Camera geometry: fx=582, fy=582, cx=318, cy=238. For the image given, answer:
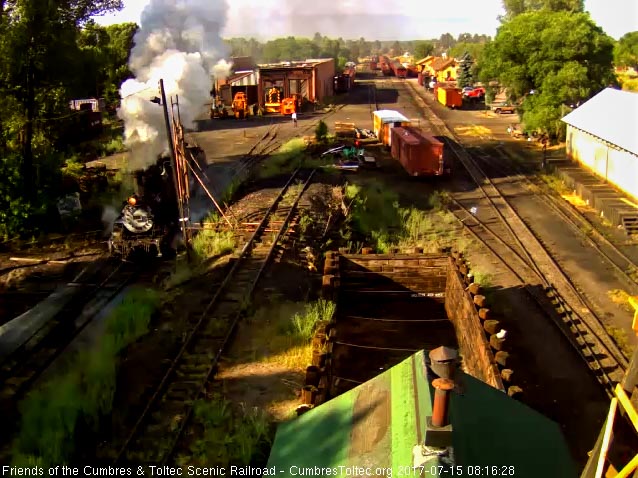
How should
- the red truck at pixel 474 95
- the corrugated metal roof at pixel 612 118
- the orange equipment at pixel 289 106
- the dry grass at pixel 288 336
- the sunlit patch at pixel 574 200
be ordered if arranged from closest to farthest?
the dry grass at pixel 288 336
the sunlit patch at pixel 574 200
the corrugated metal roof at pixel 612 118
the orange equipment at pixel 289 106
the red truck at pixel 474 95

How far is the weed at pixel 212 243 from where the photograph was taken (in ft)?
55.1

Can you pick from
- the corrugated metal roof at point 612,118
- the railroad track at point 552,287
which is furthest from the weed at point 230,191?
the corrugated metal roof at point 612,118

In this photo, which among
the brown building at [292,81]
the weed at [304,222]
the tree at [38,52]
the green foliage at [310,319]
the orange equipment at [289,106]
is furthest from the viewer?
the brown building at [292,81]

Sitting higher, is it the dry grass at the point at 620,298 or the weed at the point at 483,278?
the weed at the point at 483,278

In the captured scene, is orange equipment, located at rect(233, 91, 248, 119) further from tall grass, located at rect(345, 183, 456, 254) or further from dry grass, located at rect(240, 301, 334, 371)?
dry grass, located at rect(240, 301, 334, 371)

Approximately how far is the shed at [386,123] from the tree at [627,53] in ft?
174

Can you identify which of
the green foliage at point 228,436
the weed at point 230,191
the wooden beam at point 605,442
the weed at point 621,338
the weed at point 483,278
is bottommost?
the weed at point 621,338

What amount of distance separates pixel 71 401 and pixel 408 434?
22.9 feet

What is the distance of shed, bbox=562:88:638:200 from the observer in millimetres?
22530

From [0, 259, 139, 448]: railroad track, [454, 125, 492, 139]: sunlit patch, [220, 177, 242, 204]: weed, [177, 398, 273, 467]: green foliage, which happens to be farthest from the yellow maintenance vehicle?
[454, 125, 492, 139]: sunlit patch

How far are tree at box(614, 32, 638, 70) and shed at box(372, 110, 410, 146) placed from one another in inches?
2090

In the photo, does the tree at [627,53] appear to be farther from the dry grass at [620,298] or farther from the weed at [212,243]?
the weed at [212,243]

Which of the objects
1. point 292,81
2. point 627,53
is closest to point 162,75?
point 292,81

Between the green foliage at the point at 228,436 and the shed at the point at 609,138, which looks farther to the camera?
the shed at the point at 609,138
